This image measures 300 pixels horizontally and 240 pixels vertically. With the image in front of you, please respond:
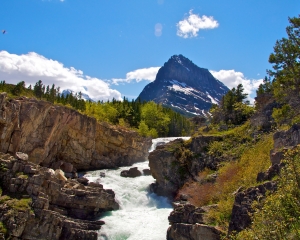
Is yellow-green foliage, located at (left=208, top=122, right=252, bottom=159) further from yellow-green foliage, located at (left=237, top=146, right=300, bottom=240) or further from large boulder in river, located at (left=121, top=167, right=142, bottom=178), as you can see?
yellow-green foliage, located at (left=237, top=146, right=300, bottom=240)

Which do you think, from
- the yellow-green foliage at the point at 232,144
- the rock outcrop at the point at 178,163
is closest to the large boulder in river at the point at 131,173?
the rock outcrop at the point at 178,163

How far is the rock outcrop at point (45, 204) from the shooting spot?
25.7m

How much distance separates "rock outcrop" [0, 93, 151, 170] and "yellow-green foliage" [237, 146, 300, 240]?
35348 mm

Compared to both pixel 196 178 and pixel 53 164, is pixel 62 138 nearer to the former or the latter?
pixel 53 164

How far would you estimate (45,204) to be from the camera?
92.0ft

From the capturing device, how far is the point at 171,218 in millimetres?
25203

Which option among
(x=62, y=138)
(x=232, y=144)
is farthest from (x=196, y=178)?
(x=62, y=138)

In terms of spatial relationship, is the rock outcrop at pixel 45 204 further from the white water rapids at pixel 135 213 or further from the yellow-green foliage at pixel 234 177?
the yellow-green foliage at pixel 234 177

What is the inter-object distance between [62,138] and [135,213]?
24.6m

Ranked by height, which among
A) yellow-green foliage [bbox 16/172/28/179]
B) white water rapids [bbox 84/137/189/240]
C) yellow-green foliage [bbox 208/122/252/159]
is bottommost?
white water rapids [bbox 84/137/189/240]

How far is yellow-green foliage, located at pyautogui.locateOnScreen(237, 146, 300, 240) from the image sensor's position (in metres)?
10.4

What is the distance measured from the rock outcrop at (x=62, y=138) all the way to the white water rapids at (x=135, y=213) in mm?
9091

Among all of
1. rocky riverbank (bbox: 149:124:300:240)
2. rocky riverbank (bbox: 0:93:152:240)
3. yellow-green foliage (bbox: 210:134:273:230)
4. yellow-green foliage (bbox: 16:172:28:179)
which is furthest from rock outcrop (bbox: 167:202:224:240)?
yellow-green foliage (bbox: 16:172:28:179)

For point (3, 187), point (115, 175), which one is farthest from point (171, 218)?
point (115, 175)
